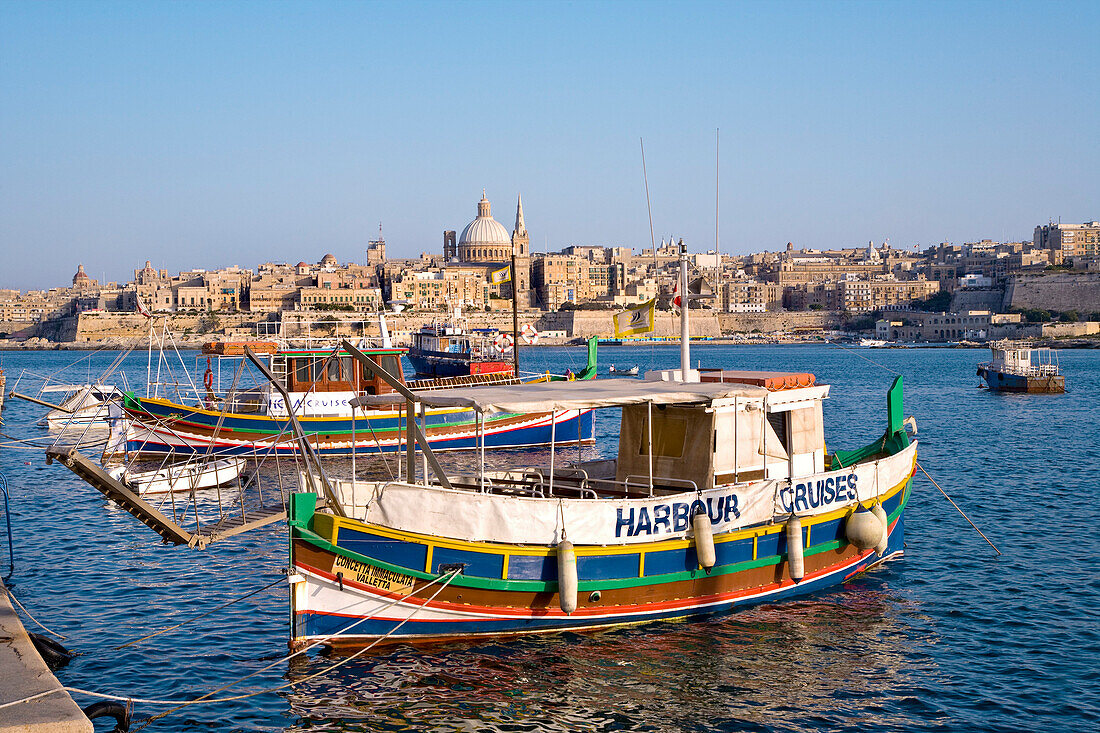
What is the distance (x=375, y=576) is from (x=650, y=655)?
10.9 feet

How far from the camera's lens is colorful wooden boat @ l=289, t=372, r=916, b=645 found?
37.1ft

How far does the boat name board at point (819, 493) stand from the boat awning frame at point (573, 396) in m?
1.34

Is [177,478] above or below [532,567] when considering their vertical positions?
below

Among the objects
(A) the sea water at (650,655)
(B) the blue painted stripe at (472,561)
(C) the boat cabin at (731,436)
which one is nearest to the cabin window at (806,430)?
(C) the boat cabin at (731,436)

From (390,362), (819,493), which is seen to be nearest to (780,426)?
(819,493)

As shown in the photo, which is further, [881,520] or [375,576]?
[881,520]

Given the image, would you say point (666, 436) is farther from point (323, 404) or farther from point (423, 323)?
point (423, 323)

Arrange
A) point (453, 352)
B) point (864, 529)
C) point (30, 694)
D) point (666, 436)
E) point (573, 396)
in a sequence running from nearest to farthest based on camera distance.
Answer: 1. point (30, 694)
2. point (573, 396)
3. point (666, 436)
4. point (864, 529)
5. point (453, 352)

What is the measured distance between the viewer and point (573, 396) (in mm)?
12516

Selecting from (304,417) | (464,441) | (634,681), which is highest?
(304,417)

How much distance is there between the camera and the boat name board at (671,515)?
12086 mm

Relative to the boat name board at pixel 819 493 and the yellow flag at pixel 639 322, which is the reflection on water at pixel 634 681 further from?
the yellow flag at pixel 639 322

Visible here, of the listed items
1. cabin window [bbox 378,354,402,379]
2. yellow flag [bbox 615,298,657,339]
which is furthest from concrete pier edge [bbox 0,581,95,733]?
cabin window [bbox 378,354,402,379]

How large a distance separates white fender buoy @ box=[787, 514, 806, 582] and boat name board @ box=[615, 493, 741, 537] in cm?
88
